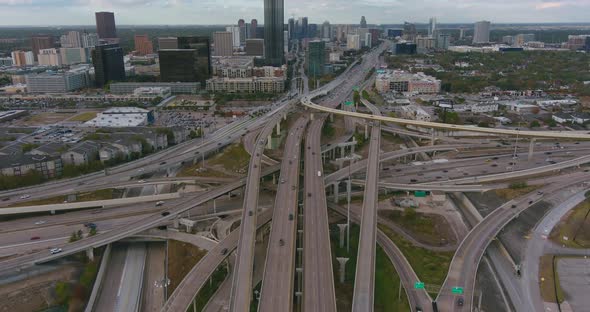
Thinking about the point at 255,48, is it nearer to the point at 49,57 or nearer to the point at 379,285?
the point at 49,57

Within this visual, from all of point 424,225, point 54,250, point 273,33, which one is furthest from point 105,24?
point 424,225

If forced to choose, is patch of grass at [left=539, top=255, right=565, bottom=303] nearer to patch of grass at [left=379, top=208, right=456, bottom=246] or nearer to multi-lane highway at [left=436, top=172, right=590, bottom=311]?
multi-lane highway at [left=436, top=172, right=590, bottom=311]

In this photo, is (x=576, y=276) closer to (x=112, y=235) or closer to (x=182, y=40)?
(x=112, y=235)

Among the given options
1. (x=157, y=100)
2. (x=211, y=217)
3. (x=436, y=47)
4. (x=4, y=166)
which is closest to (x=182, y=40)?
(x=157, y=100)

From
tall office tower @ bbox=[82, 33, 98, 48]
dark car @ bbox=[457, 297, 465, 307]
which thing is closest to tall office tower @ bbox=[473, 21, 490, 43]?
tall office tower @ bbox=[82, 33, 98, 48]

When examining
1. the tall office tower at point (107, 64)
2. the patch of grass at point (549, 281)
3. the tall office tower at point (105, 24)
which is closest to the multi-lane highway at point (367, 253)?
the patch of grass at point (549, 281)

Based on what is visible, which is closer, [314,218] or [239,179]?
[314,218]

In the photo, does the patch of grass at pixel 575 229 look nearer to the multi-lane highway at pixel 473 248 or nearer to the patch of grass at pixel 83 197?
the multi-lane highway at pixel 473 248
